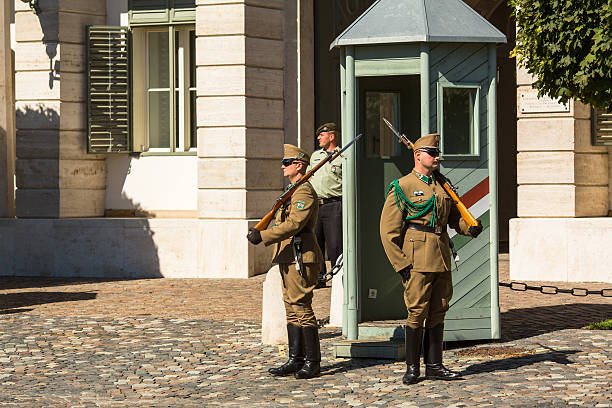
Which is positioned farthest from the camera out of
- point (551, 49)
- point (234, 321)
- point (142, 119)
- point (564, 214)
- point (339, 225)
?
point (142, 119)

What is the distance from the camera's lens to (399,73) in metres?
9.39

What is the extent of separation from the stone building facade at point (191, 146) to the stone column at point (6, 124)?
2 centimetres

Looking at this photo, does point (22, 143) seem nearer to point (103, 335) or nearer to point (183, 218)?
point (183, 218)

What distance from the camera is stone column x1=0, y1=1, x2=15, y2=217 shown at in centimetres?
1772

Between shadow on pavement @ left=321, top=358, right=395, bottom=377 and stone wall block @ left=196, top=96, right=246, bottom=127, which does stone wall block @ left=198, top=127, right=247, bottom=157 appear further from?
shadow on pavement @ left=321, top=358, right=395, bottom=377

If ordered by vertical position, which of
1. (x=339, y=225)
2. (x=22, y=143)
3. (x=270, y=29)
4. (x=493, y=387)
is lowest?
(x=493, y=387)

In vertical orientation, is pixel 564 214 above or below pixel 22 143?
below

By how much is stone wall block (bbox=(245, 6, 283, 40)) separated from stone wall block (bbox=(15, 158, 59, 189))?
3673 mm

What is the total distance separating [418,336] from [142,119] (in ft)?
33.4

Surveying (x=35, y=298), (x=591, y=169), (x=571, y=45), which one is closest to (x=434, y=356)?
(x=571, y=45)

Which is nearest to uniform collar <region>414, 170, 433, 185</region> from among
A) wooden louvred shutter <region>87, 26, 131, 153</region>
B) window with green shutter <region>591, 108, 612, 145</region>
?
window with green shutter <region>591, 108, 612, 145</region>

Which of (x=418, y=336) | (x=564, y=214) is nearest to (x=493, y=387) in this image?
(x=418, y=336)

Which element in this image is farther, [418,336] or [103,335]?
[103,335]

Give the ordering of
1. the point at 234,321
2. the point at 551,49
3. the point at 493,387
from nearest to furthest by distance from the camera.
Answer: the point at 493,387 → the point at 551,49 → the point at 234,321
